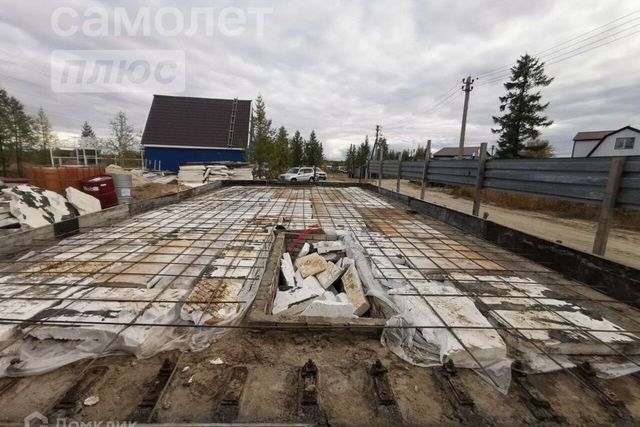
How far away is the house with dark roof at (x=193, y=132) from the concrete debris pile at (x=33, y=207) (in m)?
16.1

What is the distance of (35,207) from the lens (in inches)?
160

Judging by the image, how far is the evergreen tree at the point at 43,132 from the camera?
709 inches

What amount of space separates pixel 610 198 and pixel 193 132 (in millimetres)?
23402

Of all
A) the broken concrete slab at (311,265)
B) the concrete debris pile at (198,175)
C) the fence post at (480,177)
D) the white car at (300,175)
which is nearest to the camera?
the broken concrete slab at (311,265)

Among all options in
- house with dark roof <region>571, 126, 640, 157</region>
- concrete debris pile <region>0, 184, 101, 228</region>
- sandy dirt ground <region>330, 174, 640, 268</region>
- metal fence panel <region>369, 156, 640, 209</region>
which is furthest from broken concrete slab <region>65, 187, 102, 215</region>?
house with dark roof <region>571, 126, 640, 157</region>

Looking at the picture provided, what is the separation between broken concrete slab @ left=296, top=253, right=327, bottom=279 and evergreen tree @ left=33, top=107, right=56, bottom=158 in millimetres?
24037

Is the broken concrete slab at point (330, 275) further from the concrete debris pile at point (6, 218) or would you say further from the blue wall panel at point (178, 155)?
the blue wall panel at point (178, 155)

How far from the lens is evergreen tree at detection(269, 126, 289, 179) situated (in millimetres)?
18969

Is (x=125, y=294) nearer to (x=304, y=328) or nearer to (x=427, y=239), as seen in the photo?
(x=304, y=328)

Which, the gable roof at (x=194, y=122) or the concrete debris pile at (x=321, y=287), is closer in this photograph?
the concrete debris pile at (x=321, y=287)

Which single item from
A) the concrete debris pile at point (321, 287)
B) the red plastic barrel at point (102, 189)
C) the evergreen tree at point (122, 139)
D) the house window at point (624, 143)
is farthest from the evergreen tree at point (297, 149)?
the house window at point (624, 143)

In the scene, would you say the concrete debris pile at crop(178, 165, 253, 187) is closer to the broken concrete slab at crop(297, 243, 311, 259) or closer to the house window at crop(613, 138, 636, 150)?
the broken concrete slab at crop(297, 243, 311, 259)

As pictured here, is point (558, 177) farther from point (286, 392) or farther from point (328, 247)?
point (286, 392)

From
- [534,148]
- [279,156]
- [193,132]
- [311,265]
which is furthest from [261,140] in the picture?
[534,148]
